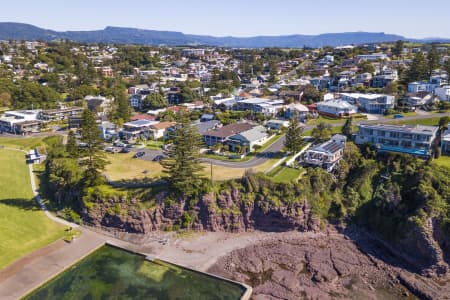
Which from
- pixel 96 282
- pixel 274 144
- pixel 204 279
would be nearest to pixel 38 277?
pixel 96 282

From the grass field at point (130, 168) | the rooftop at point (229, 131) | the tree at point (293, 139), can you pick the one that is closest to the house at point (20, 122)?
the grass field at point (130, 168)

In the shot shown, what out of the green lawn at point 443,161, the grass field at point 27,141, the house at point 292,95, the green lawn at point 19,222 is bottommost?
the green lawn at point 19,222

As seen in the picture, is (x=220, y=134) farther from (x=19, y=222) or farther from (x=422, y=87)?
(x=422, y=87)

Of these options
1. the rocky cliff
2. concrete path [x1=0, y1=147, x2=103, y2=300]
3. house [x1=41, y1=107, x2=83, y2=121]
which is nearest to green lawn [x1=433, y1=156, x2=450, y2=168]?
the rocky cliff

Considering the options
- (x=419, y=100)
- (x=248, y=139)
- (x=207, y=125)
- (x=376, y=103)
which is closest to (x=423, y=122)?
(x=419, y=100)

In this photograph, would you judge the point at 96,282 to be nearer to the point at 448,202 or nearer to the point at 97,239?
the point at 97,239

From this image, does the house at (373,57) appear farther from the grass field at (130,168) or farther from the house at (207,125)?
the grass field at (130,168)

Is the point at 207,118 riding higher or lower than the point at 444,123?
lower

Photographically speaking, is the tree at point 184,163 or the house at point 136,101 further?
the house at point 136,101
